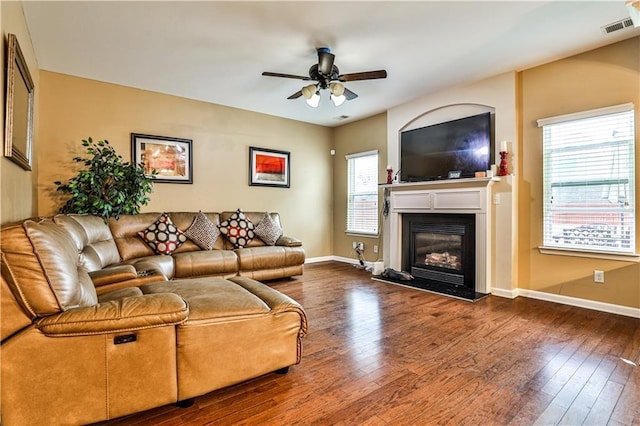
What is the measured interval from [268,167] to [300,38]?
278 centimetres

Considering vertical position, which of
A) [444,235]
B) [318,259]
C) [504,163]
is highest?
[504,163]

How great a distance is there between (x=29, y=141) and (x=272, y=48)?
2.37 meters

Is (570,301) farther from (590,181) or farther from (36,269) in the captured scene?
(36,269)

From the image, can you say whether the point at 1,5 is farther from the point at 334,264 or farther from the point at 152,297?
the point at 334,264

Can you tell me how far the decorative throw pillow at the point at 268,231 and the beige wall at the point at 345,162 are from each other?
1.72 m

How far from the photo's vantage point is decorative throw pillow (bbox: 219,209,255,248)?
15.0 feet

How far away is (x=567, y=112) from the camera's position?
11.2 ft

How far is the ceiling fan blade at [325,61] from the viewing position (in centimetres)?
307

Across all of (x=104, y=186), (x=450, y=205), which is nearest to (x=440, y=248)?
(x=450, y=205)

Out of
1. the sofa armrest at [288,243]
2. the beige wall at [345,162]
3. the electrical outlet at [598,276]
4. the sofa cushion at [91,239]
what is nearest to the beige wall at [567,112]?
the electrical outlet at [598,276]

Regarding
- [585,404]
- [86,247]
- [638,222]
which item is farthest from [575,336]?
[86,247]

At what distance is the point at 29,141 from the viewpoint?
2.74 metres

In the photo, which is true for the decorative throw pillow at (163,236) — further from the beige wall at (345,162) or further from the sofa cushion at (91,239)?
the beige wall at (345,162)

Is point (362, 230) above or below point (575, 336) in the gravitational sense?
above
